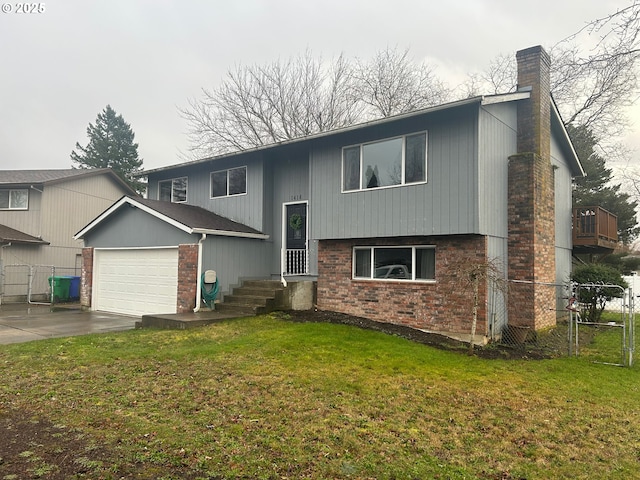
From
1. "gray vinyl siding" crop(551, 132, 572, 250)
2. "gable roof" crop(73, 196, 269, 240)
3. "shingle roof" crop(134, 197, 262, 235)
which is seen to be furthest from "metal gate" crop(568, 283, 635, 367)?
"shingle roof" crop(134, 197, 262, 235)

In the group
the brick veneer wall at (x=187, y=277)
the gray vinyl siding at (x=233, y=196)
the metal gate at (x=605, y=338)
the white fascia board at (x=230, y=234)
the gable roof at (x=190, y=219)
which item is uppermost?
the gray vinyl siding at (x=233, y=196)

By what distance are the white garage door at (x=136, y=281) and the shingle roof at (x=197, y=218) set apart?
101cm

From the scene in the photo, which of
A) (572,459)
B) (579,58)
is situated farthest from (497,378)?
(579,58)


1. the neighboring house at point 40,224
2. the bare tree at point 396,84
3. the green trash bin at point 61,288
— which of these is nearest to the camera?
the green trash bin at point 61,288

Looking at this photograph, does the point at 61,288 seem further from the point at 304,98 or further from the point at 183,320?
the point at 304,98

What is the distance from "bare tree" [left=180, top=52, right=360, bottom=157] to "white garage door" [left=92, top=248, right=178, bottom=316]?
13700 millimetres

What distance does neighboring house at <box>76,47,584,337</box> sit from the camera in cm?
928

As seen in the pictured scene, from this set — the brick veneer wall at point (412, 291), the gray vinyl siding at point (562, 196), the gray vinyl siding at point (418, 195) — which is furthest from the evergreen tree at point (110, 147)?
the gray vinyl siding at point (562, 196)

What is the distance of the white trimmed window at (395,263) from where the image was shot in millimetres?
9875

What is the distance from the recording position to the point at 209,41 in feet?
57.7

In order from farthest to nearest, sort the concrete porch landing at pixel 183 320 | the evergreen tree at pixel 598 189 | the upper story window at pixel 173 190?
the evergreen tree at pixel 598 189 < the upper story window at pixel 173 190 < the concrete porch landing at pixel 183 320

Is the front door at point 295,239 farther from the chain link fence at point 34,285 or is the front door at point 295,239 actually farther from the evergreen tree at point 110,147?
the evergreen tree at point 110,147

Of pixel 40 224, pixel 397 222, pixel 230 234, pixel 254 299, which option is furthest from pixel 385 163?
pixel 40 224

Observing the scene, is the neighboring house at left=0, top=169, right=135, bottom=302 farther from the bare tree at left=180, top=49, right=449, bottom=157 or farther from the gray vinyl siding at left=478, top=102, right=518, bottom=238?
the gray vinyl siding at left=478, top=102, right=518, bottom=238
